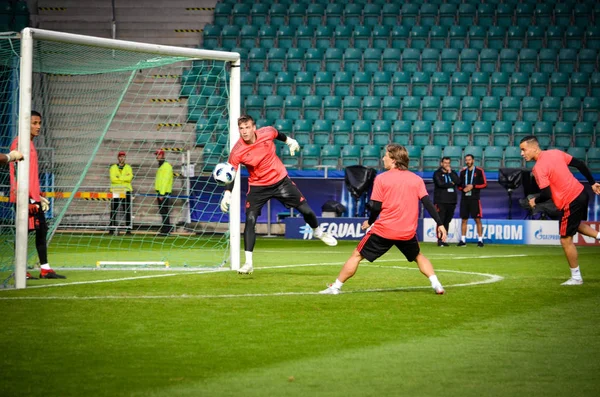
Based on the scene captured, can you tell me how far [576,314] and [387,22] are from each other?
72.5 feet

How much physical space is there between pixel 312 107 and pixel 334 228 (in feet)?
17.0

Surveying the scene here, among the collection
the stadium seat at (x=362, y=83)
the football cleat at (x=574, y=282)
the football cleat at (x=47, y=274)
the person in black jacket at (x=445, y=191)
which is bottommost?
the football cleat at (x=47, y=274)

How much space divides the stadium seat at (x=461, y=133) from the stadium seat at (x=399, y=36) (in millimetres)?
3734

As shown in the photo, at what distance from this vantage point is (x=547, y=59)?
28109 millimetres

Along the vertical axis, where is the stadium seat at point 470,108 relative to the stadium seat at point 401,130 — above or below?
above

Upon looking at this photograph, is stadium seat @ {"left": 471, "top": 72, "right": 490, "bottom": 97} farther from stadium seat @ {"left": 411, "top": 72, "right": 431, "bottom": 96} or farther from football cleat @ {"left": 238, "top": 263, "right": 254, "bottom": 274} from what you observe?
football cleat @ {"left": 238, "top": 263, "right": 254, "bottom": 274}

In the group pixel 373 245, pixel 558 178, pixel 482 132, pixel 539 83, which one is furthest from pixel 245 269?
pixel 539 83

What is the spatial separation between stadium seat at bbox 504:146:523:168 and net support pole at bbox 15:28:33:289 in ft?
58.1

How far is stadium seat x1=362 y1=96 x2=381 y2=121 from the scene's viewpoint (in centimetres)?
2723

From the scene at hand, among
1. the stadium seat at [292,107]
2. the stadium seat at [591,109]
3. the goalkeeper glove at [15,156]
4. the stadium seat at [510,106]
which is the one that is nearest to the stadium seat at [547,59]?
the stadium seat at [591,109]

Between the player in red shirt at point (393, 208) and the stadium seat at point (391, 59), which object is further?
the stadium seat at point (391, 59)

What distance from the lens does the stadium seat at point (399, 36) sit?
94.6ft

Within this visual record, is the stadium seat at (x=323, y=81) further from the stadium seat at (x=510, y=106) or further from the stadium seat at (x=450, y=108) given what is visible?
the stadium seat at (x=510, y=106)

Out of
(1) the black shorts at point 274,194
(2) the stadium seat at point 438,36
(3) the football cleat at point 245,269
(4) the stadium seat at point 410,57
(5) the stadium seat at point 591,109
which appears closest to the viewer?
(3) the football cleat at point 245,269
